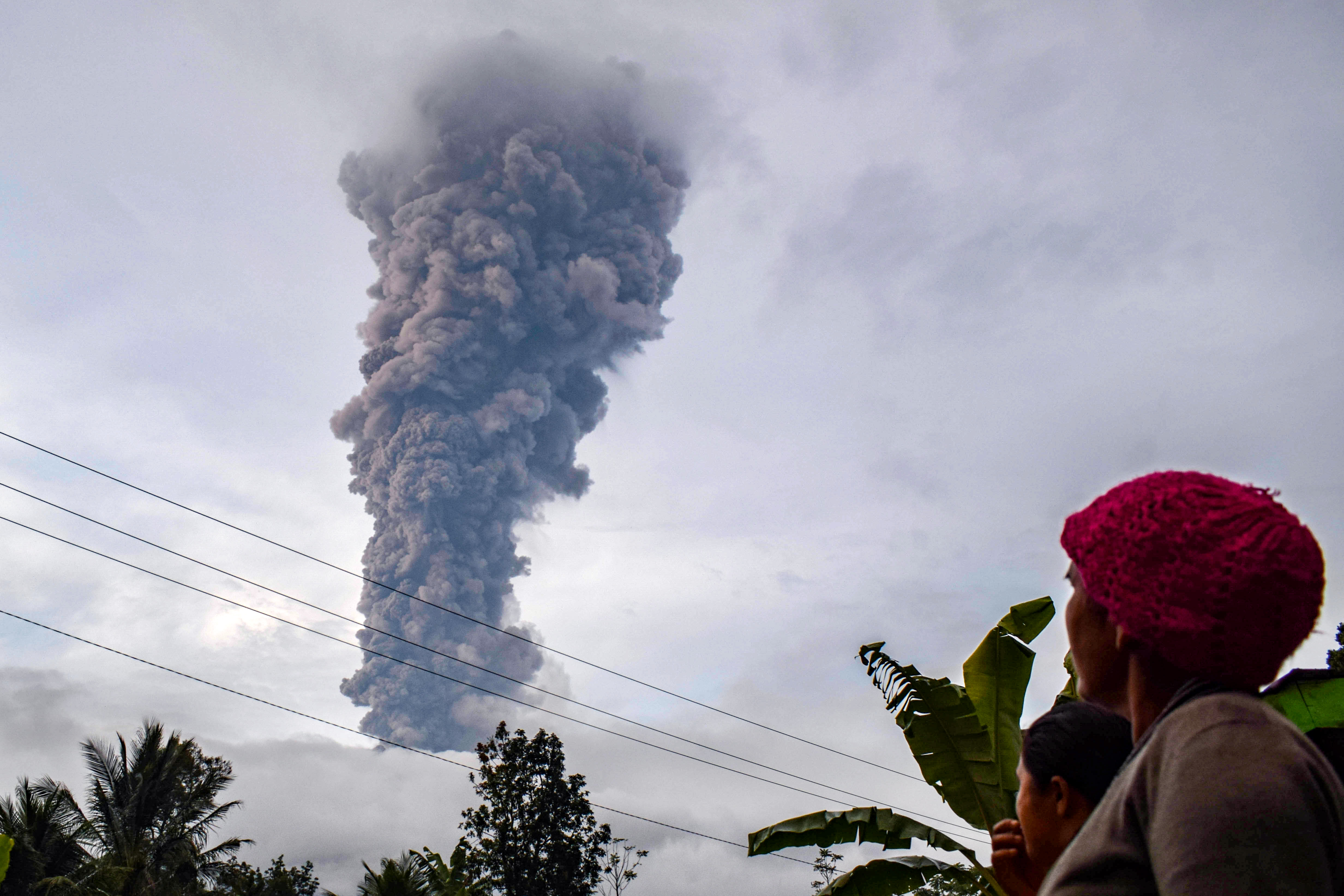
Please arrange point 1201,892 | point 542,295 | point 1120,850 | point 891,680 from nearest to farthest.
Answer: point 1201,892 < point 1120,850 < point 891,680 < point 542,295

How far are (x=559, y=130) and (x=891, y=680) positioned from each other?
189ft

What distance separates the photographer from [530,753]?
25.6m

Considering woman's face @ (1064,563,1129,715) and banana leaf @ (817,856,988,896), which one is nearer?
woman's face @ (1064,563,1129,715)

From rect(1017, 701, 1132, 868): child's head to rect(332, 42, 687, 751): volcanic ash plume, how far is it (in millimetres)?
49606

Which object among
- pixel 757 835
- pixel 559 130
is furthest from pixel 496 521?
pixel 757 835

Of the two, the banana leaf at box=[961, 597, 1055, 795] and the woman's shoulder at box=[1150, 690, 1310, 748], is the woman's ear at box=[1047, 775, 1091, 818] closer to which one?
the woman's shoulder at box=[1150, 690, 1310, 748]

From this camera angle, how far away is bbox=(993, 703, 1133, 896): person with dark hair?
1.45 m

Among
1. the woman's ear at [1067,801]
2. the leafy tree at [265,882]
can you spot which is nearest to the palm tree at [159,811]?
the leafy tree at [265,882]

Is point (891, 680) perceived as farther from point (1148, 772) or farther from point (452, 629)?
point (452, 629)

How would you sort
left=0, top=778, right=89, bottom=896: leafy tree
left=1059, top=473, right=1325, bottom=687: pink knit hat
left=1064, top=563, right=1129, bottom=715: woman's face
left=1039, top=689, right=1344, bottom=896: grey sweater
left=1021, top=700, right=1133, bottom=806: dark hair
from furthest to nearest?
left=0, top=778, right=89, bottom=896: leafy tree → left=1021, top=700, right=1133, bottom=806: dark hair → left=1064, top=563, right=1129, bottom=715: woman's face → left=1059, top=473, right=1325, bottom=687: pink knit hat → left=1039, top=689, right=1344, bottom=896: grey sweater

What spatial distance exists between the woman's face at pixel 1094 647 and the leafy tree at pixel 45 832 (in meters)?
21.4

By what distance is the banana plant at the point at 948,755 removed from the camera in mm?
5219

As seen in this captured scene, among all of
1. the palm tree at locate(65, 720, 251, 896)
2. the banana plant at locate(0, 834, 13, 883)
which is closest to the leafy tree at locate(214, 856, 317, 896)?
the palm tree at locate(65, 720, 251, 896)

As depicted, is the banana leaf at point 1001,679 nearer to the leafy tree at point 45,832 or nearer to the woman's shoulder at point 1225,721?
the woman's shoulder at point 1225,721
